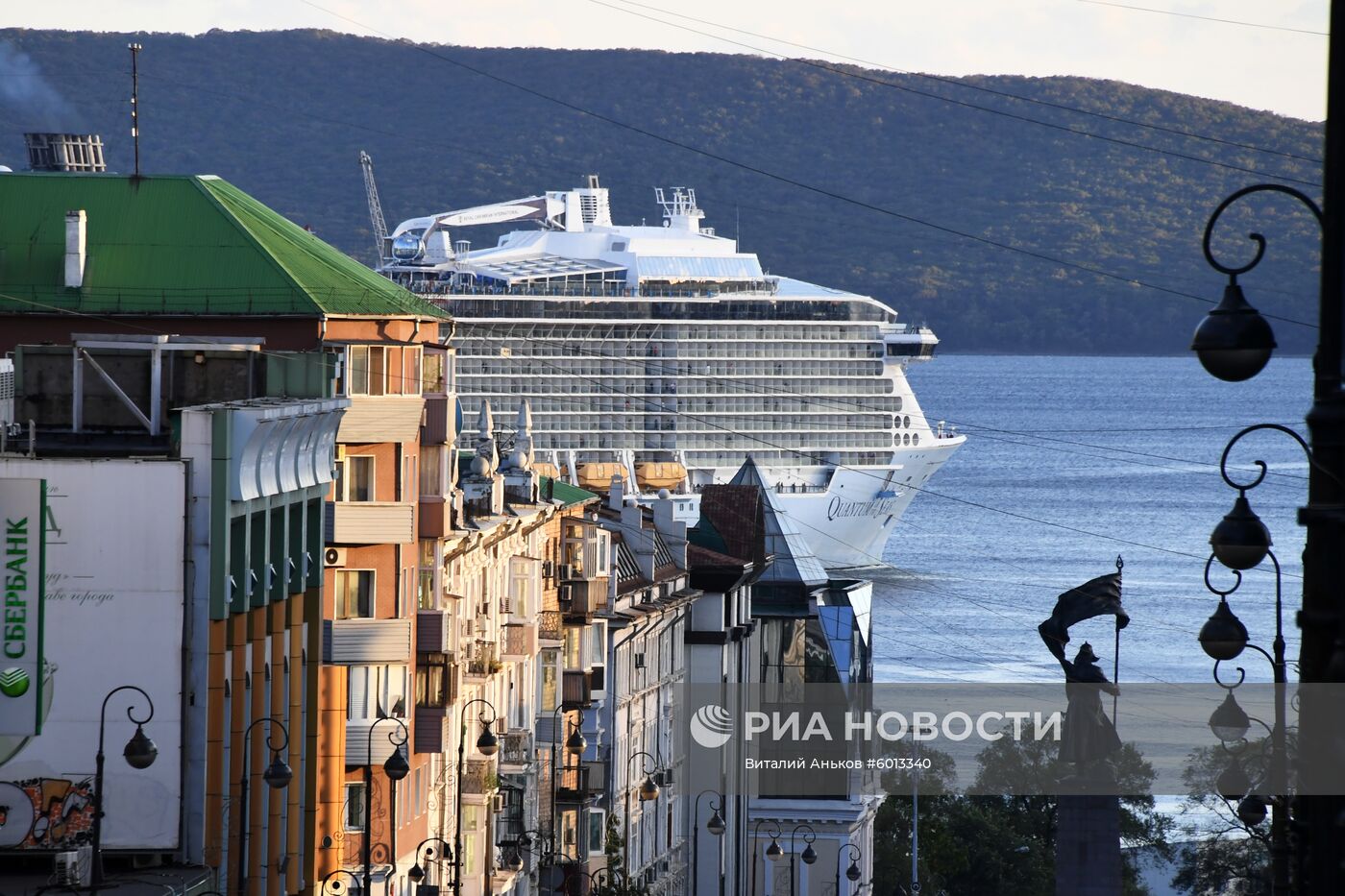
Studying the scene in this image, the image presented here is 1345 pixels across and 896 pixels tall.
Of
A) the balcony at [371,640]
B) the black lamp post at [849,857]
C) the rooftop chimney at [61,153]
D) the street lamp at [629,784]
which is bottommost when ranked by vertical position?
the black lamp post at [849,857]

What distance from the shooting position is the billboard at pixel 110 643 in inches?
749

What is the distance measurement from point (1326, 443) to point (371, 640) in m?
22.0

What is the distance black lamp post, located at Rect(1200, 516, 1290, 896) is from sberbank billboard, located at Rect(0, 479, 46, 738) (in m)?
7.61

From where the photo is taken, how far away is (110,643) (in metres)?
19.5

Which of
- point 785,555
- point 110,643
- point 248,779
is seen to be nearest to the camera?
point 110,643

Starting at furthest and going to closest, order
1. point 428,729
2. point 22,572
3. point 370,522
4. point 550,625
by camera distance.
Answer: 1. point 550,625
2. point 428,729
3. point 370,522
4. point 22,572

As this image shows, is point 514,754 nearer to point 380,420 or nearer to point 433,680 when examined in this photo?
point 433,680

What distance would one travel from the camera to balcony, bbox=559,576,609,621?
38.8 metres

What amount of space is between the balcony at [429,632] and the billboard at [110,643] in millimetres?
11359

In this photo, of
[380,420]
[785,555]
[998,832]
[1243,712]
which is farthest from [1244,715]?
[998,832]

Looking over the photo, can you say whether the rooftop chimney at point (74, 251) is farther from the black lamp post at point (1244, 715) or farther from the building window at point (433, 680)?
the black lamp post at point (1244, 715)

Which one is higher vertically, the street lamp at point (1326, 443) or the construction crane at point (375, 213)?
the construction crane at point (375, 213)

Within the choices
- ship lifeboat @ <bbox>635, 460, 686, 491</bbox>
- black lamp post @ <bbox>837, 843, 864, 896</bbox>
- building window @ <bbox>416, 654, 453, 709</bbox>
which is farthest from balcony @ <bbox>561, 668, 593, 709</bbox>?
ship lifeboat @ <bbox>635, 460, 686, 491</bbox>

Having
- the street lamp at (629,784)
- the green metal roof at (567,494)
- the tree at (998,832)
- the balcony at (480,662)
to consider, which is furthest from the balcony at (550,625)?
the tree at (998,832)
